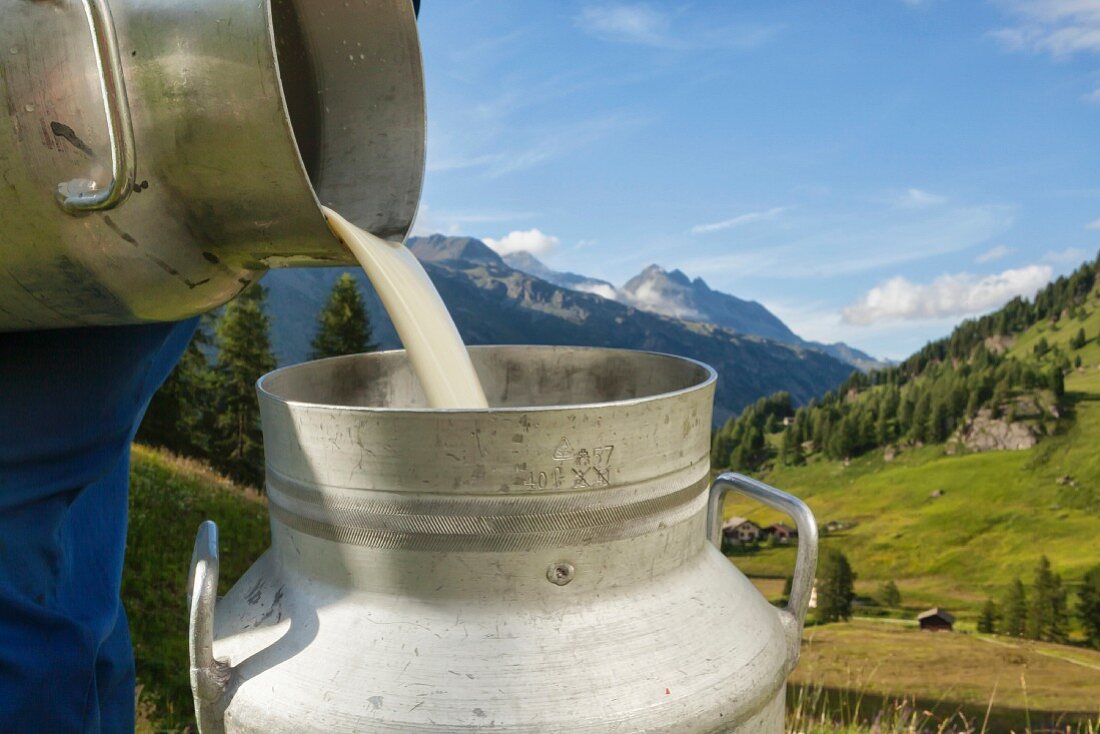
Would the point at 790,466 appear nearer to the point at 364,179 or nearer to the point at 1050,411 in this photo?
the point at 1050,411

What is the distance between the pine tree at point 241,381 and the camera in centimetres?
2006

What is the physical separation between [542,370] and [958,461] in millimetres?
78578

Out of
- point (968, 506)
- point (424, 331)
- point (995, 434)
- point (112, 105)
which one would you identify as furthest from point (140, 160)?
point (995, 434)

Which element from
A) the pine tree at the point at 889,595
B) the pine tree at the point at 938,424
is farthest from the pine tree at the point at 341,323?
the pine tree at the point at 938,424

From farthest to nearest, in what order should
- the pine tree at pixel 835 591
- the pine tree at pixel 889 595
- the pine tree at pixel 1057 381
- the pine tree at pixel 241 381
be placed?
the pine tree at pixel 1057 381
the pine tree at pixel 889 595
the pine tree at pixel 835 591
the pine tree at pixel 241 381

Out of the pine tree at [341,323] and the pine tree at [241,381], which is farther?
the pine tree at [341,323]

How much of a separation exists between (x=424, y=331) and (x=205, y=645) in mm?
784

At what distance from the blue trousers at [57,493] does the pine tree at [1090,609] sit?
4596cm

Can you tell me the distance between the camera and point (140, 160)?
1.46 meters

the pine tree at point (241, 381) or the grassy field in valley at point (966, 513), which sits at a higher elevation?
the pine tree at point (241, 381)

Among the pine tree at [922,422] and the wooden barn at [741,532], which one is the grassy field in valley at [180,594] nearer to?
the wooden barn at [741,532]

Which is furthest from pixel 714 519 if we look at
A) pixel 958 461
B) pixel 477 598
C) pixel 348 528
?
pixel 958 461

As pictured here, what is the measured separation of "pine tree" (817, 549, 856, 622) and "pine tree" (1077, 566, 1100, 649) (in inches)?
451

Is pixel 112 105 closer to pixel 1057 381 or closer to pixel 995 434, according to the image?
pixel 995 434
